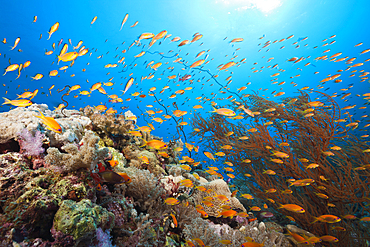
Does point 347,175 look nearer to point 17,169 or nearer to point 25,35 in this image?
point 17,169

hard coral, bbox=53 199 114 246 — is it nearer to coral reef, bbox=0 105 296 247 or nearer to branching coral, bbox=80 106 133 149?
coral reef, bbox=0 105 296 247

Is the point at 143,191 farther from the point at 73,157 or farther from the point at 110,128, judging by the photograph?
the point at 110,128

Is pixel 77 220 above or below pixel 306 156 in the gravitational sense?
below

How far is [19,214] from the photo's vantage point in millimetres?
1086

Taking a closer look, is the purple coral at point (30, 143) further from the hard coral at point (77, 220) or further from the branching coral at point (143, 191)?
the branching coral at point (143, 191)

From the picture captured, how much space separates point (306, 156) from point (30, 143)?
8283 mm

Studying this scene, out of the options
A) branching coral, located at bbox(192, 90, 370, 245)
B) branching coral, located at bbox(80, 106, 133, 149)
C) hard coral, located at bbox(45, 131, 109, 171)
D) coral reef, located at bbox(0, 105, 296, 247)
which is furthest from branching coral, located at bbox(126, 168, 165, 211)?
branching coral, located at bbox(192, 90, 370, 245)

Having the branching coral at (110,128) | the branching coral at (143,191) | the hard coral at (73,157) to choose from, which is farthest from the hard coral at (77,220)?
the branching coral at (110,128)

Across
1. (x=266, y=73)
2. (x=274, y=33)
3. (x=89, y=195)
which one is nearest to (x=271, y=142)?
(x=89, y=195)

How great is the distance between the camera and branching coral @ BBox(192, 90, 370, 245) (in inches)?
160

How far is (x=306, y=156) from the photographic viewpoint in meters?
5.86

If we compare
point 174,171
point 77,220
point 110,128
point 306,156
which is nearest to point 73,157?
point 77,220

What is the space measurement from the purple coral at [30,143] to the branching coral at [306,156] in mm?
4354

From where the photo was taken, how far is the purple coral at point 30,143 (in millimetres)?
1652
